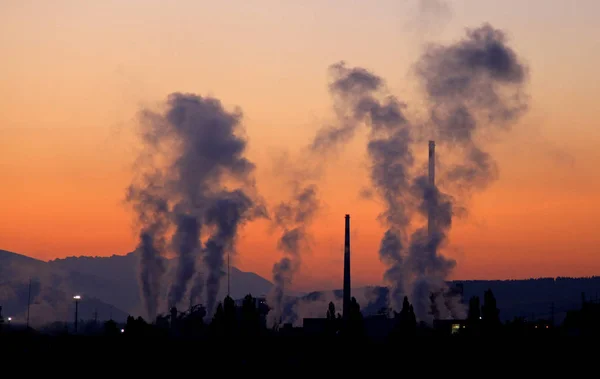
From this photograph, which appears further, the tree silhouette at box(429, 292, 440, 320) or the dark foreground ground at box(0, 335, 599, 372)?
the tree silhouette at box(429, 292, 440, 320)

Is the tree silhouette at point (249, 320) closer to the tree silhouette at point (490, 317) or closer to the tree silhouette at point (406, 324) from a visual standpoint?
the tree silhouette at point (406, 324)

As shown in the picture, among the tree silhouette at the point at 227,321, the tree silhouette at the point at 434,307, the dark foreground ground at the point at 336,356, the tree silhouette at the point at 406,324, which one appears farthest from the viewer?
the tree silhouette at the point at 434,307

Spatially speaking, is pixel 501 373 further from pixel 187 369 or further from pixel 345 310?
pixel 345 310

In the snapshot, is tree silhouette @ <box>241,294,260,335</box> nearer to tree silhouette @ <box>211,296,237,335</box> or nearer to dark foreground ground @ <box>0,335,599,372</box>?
tree silhouette @ <box>211,296,237,335</box>

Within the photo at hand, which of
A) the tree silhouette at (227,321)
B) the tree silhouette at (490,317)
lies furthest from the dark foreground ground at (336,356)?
the tree silhouette at (227,321)

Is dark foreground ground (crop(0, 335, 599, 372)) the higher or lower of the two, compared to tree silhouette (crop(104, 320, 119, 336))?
lower

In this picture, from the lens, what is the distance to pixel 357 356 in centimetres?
9550

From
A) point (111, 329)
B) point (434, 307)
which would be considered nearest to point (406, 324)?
point (111, 329)

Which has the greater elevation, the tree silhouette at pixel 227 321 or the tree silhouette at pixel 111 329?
the tree silhouette at pixel 227 321

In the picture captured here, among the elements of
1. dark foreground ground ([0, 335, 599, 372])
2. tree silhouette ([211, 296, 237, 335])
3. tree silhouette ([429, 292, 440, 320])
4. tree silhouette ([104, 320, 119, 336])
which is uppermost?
tree silhouette ([429, 292, 440, 320])

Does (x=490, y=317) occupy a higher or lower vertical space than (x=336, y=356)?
higher

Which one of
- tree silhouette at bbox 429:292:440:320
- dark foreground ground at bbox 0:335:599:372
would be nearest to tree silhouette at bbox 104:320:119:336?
dark foreground ground at bbox 0:335:599:372

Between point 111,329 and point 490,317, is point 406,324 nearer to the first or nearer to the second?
point 490,317

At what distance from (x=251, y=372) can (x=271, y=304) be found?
81.2 metres
